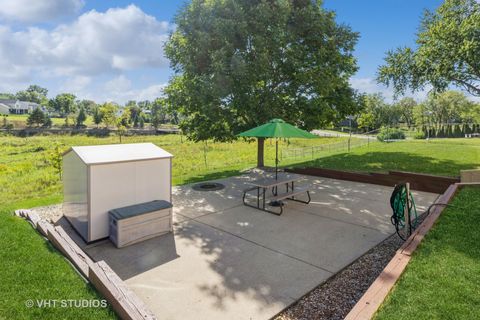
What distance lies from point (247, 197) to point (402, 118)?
8267 cm

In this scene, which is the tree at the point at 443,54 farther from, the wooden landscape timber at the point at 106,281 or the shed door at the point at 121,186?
the wooden landscape timber at the point at 106,281

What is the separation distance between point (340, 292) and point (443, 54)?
49.3 feet

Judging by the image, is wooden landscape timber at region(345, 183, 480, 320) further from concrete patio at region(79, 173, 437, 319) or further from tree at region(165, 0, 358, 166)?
tree at region(165, 0, 358, 166)

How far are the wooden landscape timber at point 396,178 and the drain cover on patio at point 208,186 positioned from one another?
168 inches

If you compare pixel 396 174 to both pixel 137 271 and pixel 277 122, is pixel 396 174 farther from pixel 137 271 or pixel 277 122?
pixel 137 271

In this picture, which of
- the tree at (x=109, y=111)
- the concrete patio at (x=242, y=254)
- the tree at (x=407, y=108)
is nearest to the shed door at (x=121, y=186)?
the concrete patio at (x=242, y=254)

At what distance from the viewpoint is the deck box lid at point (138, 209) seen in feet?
18.0

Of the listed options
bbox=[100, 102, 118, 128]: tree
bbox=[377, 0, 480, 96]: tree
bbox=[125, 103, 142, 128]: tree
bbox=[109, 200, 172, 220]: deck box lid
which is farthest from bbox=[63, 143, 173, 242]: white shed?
bbox=[125, 103, 142, 128]: tree

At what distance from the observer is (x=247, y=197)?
917cm

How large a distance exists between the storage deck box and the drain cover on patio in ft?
13.5

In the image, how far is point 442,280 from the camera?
3.80m

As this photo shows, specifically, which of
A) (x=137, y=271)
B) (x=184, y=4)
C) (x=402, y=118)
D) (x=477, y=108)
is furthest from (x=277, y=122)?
(x=402, y=118)

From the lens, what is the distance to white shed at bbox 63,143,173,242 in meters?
5.49

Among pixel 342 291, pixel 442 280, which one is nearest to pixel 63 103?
pixel 342 291
